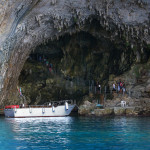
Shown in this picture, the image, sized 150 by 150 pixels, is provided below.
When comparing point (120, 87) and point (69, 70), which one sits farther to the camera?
point (69, 70)

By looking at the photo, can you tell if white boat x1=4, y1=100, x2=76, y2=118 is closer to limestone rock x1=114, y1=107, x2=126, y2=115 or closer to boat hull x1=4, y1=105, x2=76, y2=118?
boat hull x1=4, y1=105, x2=76, y2=118

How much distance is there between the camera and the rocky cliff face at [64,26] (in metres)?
16.1

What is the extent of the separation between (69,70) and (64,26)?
9.83m

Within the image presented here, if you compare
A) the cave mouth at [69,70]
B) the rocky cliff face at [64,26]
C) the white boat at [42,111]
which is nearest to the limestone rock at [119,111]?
the rocky cliff face at [64,26]

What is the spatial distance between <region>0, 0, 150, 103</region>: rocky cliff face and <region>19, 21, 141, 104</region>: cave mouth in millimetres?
2475

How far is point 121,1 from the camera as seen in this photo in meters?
18.9

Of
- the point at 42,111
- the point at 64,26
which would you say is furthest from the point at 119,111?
the point at 64,26

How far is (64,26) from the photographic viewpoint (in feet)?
69.9

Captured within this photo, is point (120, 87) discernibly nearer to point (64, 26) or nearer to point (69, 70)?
point (69, 70)

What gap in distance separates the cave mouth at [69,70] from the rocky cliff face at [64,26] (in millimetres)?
2475

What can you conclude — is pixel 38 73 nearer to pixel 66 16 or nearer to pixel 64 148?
pixel 66 16

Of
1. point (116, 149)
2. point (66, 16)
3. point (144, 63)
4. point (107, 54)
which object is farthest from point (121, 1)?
point (116, 149)

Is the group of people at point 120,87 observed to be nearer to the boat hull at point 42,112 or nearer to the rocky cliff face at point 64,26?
the rocky cliff face at point 64,26

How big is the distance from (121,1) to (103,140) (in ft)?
38.6
